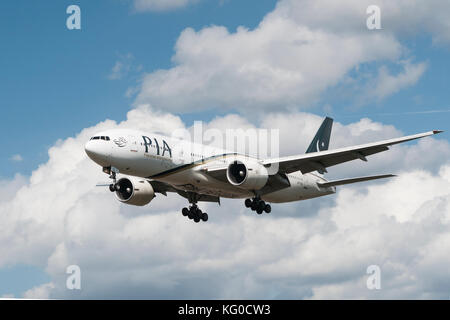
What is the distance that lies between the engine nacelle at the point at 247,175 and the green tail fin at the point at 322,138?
14.0 metres

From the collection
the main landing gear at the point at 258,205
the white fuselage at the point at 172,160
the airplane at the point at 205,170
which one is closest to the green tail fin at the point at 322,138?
the airplane at the point at 205,170

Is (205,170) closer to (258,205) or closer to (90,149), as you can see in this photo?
(258,205)

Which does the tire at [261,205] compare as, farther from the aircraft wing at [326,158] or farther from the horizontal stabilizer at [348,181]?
the horizontal stabilizer at [348,181]

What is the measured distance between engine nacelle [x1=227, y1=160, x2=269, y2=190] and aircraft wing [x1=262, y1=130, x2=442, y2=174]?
139 centimetres

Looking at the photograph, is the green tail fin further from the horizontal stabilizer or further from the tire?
the tire

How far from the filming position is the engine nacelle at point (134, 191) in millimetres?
54375

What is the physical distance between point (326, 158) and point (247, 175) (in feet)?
19.7

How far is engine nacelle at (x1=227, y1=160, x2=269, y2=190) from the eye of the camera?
49.5 m

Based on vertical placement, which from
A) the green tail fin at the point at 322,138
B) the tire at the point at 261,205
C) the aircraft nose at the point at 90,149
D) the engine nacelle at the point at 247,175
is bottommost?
the tire at the point at 261,205

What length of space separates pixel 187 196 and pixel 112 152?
1315 centimetres
